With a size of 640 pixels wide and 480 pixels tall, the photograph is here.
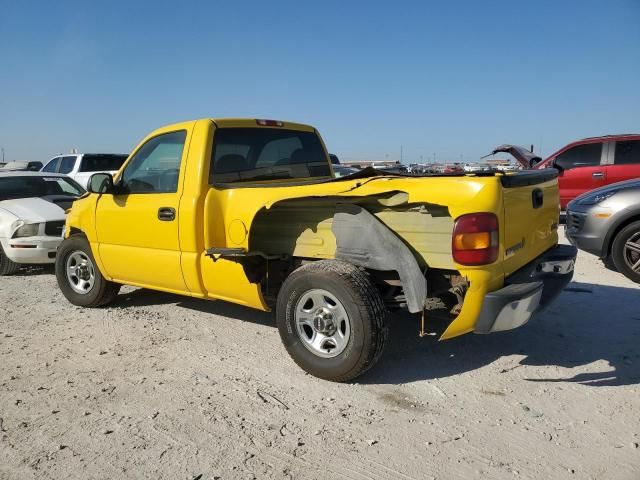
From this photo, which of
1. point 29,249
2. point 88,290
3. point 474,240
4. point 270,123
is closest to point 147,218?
point 270,123

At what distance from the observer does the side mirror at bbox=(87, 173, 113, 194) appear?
4863 mm

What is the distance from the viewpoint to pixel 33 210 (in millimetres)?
7238

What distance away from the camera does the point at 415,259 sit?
331 centimetres

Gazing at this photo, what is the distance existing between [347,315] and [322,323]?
248 mm

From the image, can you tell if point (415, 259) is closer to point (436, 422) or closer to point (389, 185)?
point (389, 185)

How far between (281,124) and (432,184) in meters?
2.28

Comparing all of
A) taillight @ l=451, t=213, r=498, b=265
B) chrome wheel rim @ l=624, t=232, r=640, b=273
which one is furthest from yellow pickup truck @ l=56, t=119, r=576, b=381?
chrome wheel rim @ l=624, t=232, r=640, b=273

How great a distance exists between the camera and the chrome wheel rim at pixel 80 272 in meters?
5.47

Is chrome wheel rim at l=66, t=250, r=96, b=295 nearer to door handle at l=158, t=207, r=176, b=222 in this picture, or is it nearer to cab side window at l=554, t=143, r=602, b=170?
door handle at l=158, t=207, r=176, b=222

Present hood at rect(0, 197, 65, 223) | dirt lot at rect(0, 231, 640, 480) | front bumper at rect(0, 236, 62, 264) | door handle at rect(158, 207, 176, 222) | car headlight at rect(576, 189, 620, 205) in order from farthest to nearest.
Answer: hood at rect(0, 197, 65, 223) → front bumper at rect(0, 236, 62, 264) → car headlight at rect(576, 189, 620, 205) → door handle at rect(158, 207, 176, 222) → dirt lot at rect(0, 231, 640, 480)

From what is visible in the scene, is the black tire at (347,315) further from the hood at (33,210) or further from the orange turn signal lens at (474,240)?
the hood at (33,210)

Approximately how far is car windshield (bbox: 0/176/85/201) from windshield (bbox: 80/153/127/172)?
506 cm

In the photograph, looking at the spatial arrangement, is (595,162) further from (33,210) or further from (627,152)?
(33,210)

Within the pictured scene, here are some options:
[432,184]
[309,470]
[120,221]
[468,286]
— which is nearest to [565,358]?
[468,286]
